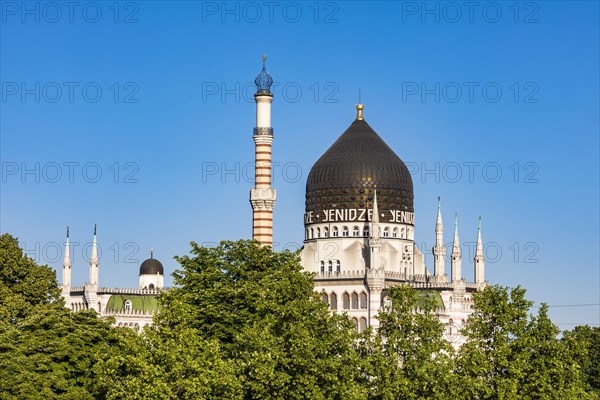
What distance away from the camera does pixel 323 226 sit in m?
164

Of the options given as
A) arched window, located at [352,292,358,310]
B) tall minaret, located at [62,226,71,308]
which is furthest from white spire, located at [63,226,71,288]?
arched window, located at [352,292,358,310]

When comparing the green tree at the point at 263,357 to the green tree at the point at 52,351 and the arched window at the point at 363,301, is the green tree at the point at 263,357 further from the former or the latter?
the arched window at the point at 363,301

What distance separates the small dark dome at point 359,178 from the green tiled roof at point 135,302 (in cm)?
1805

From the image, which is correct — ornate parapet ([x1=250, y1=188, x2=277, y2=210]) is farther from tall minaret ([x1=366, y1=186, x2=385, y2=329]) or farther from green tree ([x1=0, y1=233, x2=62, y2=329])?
green tree ([x1=0, y1=233, x2=62, y2=329])

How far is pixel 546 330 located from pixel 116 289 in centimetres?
8368

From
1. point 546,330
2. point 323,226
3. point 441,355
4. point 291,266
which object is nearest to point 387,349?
point 441,355

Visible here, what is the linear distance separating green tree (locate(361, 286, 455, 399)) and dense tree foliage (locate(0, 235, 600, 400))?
72 millimetres

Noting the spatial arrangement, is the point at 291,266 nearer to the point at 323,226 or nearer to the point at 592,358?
the point at 592,358

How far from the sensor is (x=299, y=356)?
81188 mm

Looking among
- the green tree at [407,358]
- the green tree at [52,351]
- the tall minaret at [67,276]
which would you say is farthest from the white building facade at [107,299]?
the green tree at [407,358]

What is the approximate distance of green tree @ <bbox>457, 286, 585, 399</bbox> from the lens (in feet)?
269

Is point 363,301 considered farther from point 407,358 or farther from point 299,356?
point 299,356

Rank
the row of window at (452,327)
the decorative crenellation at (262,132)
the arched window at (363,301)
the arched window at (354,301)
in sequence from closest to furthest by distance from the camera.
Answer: the decorative crenellation at (262,132), the arched window at (363,301), the arched window at (354,301), the row of window at (452,327)

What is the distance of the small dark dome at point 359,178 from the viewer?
537 feet
